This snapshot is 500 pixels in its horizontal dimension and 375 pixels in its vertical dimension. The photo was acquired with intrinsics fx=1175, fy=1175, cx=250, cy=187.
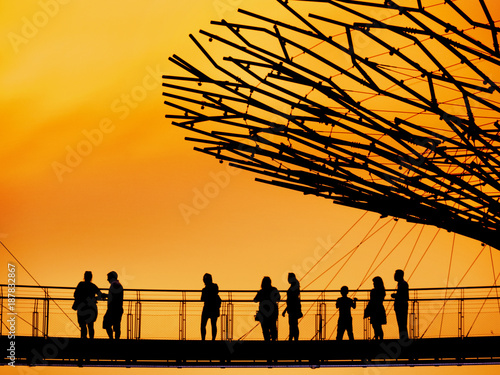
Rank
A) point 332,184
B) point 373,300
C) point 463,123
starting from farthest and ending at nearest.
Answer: point 373,300 → point 332,184 → point 463,123

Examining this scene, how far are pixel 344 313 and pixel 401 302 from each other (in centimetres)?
115

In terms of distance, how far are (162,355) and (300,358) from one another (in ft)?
8.08

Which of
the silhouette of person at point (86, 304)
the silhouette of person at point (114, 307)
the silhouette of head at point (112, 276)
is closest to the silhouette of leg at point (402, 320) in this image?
the silhouette of person at point (114, 307)

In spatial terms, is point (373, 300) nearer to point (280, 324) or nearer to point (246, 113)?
point (280, 324)

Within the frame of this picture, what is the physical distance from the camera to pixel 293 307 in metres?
20.6

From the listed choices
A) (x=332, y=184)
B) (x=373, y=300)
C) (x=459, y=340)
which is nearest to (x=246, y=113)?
(x=332, y=184)

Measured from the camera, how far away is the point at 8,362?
20844 millimetres

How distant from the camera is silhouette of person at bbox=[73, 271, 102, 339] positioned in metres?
20.6

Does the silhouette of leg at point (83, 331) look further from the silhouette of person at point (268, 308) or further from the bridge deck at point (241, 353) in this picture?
the silhouette of person at point (268, 308)

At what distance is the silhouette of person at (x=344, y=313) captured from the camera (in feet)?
68.9

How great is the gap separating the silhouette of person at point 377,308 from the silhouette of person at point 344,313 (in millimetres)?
336

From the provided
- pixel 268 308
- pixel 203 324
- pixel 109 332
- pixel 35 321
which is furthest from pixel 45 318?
pixel 268 308

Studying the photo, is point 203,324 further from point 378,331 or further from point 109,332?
point 378,331

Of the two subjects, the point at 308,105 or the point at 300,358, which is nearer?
the point at 308,105
